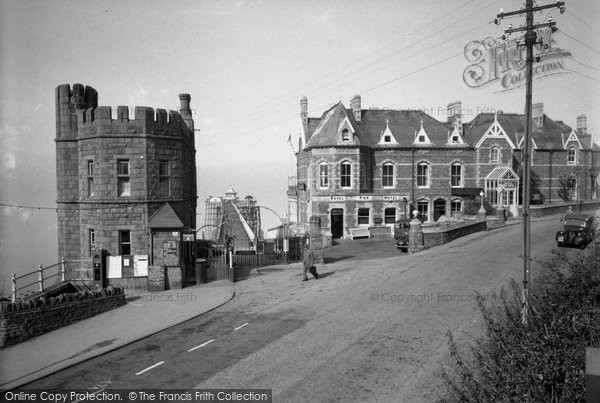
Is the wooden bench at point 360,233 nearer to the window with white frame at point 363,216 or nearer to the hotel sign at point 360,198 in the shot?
the window with white frame at point 363,216

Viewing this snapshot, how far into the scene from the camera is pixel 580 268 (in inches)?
428

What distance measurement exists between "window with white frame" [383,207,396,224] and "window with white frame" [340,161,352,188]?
14.6 ft

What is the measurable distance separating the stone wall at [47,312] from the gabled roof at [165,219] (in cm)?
383

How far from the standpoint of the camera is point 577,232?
866 inches

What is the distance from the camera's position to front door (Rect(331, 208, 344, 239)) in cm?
3744

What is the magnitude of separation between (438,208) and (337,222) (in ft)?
34.2

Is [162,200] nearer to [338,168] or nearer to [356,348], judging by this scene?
[356,348]

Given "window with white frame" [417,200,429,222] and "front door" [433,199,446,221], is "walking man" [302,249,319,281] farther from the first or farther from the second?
"front door" [433,199,446,221]

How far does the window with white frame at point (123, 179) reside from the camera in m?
19.7

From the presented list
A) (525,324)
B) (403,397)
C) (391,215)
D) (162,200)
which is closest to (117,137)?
(162,200)

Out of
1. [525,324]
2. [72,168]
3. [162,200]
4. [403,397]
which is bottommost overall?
[403,397]

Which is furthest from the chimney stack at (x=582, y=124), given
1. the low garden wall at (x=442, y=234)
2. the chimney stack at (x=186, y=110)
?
the chimney stack at (x=186, y=110)

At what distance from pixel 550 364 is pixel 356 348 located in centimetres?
559

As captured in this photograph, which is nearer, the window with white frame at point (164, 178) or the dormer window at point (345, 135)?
the window with white frame at point (164, 178)
